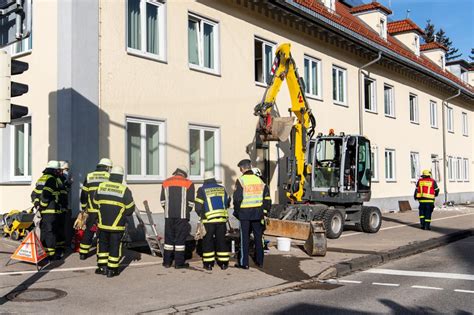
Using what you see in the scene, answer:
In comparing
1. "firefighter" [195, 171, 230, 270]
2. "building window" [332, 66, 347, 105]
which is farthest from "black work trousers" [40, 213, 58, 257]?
"building window" [332, 66, 347, 105]

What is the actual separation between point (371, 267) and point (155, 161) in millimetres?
5761

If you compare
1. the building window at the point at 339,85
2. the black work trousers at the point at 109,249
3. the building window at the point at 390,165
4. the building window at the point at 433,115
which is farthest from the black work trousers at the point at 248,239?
the building window at the point at 433,115

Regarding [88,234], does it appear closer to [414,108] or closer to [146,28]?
[146,28]

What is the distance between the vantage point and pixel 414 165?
27.0m

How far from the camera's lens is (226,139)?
49.1ft

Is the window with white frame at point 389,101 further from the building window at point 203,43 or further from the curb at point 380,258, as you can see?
the building window at point 203,43

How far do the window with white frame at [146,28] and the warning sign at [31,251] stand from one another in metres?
5.37

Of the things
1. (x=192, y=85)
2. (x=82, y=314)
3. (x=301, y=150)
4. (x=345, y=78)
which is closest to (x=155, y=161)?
(x=192, y=85)

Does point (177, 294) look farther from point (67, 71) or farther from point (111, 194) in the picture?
point (67, 71)

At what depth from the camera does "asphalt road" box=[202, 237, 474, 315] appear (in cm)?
664

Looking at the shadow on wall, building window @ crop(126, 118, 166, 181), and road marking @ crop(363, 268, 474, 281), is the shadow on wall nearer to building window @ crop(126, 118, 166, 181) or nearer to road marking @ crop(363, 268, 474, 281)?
building window @ crop(126, 118, 166, 181)

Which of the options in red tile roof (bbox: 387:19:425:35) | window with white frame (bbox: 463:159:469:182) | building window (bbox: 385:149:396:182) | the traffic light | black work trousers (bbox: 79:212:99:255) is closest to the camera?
the traffic light

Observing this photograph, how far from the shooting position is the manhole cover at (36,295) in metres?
6.78

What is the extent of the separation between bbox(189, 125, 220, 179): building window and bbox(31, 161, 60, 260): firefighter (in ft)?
16.3
